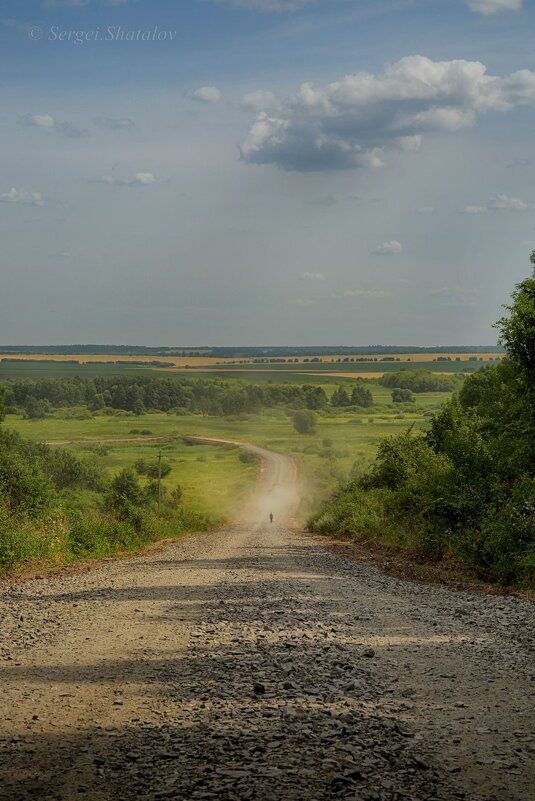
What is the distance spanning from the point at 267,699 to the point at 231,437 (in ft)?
434

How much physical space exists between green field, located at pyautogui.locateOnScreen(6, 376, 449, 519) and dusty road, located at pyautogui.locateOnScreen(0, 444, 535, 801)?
207 ft

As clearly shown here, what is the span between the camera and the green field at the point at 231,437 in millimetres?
95250

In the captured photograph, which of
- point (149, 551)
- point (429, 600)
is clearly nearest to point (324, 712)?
point (429, 600)

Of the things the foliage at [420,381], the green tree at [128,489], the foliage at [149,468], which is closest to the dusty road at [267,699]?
the green tree at [128,489]

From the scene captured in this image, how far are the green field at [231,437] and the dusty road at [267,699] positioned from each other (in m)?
63.2

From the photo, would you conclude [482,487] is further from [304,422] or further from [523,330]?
[304,422]

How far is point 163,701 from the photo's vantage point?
288 inches

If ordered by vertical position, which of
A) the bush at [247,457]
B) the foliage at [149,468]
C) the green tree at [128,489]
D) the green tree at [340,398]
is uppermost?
the green tree at [340,398]

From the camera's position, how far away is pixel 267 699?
7.32 meters

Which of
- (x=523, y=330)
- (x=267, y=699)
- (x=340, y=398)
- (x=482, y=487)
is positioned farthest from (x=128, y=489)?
(x=340, y=398)

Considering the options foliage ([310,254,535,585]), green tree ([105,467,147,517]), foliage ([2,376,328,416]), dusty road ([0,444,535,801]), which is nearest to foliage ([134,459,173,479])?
green tree ([105,467,147,517])

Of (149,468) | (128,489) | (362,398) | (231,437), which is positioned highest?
(362,398)

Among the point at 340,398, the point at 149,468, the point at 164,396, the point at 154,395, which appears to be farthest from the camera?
the point at 340,398

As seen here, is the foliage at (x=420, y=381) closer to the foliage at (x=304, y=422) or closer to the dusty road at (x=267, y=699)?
the foliage at (x=304, y=422)
